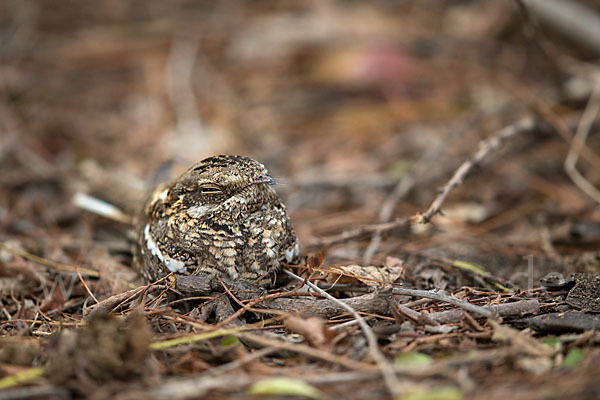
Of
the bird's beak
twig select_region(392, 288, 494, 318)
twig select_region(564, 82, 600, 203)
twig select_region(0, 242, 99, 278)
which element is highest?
the bird's beak

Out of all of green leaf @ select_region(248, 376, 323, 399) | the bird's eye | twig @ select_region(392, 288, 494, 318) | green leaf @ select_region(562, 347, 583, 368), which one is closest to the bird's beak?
the bird's eye

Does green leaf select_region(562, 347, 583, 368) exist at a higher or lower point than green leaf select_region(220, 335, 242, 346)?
higher

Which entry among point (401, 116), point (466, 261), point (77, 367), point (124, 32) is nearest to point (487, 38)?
point (401, 116)

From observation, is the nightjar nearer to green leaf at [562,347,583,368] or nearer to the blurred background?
the blurred background

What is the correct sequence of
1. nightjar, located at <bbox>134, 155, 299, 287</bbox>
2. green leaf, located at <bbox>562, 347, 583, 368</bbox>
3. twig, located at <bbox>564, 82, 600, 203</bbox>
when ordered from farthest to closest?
twig, located at <bbox>564, 82, 600, 203</bbox> < nightjar, located at <bbox>134, 155, 299, 287</bbox> < green leaf, located at <bbox>562, 347, 583, 368</bbox>

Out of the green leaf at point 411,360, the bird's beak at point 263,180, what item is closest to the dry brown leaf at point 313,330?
the green leaf at point 411,360

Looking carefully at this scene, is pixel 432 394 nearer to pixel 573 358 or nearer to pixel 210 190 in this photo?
pixel 573 358
